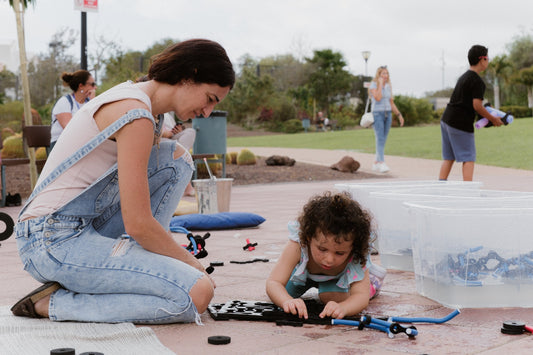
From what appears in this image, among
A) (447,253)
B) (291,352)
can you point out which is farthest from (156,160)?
(447,253)

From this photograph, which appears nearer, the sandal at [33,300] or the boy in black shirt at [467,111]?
the sandal at [33,300]

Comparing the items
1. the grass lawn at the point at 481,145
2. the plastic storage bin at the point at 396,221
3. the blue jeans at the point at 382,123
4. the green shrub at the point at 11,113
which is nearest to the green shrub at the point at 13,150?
the blue jeans at the point at 382,123

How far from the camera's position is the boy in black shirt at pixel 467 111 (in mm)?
7340

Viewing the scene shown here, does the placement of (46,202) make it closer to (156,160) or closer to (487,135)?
(156,160)

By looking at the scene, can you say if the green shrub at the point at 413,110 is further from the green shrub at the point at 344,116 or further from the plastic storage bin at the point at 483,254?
the plastic storage bin at the point at 483,254

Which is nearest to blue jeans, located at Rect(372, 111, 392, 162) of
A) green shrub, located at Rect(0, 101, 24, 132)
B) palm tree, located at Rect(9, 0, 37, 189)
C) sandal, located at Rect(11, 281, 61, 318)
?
palm tree, located at Rect(9, 0, 37, 189)

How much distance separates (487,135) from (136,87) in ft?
76.1

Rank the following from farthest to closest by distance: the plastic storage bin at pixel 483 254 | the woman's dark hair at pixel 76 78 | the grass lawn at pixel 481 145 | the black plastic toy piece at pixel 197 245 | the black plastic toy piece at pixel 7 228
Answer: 1. the grass lawn at pixel 481 145
2. the woman's dark hair at pixel 76 78
3. the black plastic toy piece at pixel 197 245
4. the black plastic toy piece at pixel 7 228
5. the plastic storage bin at pixel 483 254

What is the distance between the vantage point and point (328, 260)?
2.78 metres

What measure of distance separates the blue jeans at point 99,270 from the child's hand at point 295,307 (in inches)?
15.3

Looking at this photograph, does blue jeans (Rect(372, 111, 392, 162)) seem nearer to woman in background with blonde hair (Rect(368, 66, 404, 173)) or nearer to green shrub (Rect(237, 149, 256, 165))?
woman in background with blonde hair (Rect(368, 66, 404, 173))

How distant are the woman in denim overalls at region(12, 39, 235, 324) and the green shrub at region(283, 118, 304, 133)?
38674mm

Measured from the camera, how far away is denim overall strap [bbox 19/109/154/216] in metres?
2.66

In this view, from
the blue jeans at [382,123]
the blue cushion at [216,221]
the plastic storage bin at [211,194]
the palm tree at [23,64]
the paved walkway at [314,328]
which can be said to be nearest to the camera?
the paved walkway at [314,328]
